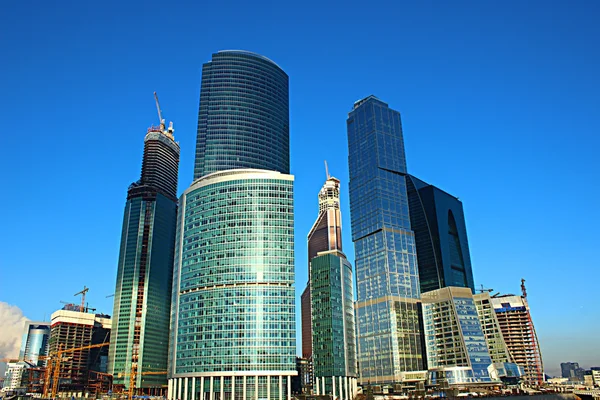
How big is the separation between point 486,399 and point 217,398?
104m

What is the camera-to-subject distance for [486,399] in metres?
199

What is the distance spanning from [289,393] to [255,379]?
1435cm

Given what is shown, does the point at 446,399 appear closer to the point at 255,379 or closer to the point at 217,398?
the point at 255,379

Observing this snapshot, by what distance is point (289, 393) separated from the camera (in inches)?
7815

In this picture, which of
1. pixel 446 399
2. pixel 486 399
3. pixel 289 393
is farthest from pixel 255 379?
pixel 486 399

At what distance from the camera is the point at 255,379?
647 ft

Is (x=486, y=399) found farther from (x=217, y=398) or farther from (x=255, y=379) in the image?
(x=217, y=398)

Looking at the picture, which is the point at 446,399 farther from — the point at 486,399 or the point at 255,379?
the point at 255,379

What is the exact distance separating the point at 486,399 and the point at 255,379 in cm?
8963

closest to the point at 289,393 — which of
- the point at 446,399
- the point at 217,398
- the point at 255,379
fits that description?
the point at 255,379

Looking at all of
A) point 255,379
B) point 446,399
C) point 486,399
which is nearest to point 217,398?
point 255,379

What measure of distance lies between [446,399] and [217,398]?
291ft

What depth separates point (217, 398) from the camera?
7795 inches

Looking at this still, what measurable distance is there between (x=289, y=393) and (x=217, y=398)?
1094 inches
